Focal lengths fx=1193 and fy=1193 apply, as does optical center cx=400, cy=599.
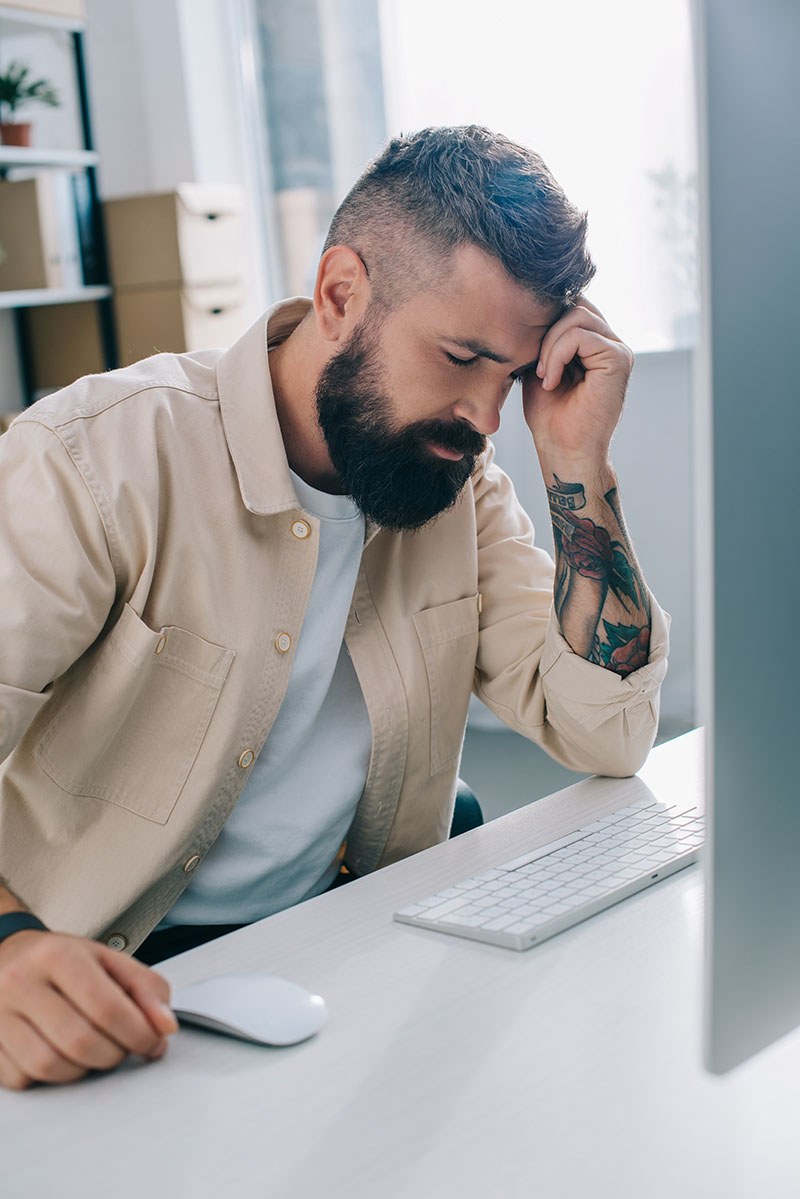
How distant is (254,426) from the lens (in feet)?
3.79

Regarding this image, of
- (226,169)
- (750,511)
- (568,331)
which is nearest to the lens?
(750,511)

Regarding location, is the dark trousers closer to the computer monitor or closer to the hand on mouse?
the hand on mouse

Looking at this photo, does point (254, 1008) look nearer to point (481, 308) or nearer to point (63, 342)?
point (481, 308)

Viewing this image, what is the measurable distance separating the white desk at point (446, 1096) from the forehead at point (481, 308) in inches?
22.5

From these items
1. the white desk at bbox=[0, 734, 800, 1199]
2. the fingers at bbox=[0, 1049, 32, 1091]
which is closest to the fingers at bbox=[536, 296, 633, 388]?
the white desk at bbox=[0, 734, 800, 1199]

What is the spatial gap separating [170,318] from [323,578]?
240 centimetres

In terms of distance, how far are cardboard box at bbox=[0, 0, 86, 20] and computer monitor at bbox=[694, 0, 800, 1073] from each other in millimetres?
3061

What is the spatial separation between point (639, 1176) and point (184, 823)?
62cm

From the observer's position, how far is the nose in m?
1.19

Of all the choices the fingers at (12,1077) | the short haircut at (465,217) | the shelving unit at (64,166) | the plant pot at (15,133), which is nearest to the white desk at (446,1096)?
the fingers at (12,1077)

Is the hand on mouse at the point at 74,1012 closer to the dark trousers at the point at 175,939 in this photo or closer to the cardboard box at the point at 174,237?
the dark trousers at the point at 175,939

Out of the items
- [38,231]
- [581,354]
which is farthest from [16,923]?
[38,231]

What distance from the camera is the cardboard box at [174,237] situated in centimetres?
336

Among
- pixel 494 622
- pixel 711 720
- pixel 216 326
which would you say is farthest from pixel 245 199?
pixel 711 720
